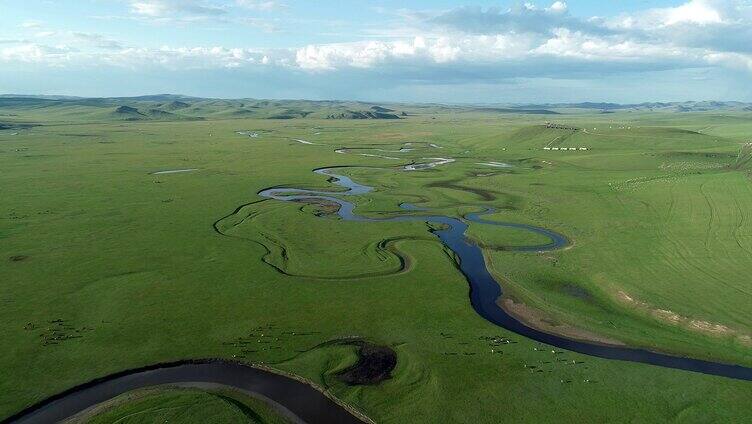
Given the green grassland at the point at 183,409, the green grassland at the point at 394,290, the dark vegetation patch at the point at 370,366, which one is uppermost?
the green grassland at the point at 394,290

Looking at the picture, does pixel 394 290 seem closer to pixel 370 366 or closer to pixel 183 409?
Result: pixel 370 366

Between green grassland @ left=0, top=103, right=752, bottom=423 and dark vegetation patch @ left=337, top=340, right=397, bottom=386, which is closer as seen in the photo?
green grassland @ left=0, top=103, right=752, bottom=423

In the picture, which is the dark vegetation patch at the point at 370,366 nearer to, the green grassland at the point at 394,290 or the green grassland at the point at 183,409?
the green grassland at the point at 394,290

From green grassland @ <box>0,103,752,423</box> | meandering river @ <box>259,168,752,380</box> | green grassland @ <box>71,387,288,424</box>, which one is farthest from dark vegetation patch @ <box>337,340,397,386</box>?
meandering river @ <box>259,168,752,380</box>

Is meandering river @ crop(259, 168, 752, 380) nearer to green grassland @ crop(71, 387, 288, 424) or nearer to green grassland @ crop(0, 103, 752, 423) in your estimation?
green grassland @ crop(0, 103, 752, 423)

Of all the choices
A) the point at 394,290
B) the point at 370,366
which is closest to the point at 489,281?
the point at 394,290

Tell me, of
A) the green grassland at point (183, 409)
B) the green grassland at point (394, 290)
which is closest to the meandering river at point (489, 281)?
the green grassland at point (394, 290)

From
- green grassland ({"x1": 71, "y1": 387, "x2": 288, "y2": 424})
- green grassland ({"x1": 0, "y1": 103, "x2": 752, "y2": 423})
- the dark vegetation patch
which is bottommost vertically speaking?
green grassland ({"x1": 71, "y1": 387, "x2": 288, "y2": 424})
